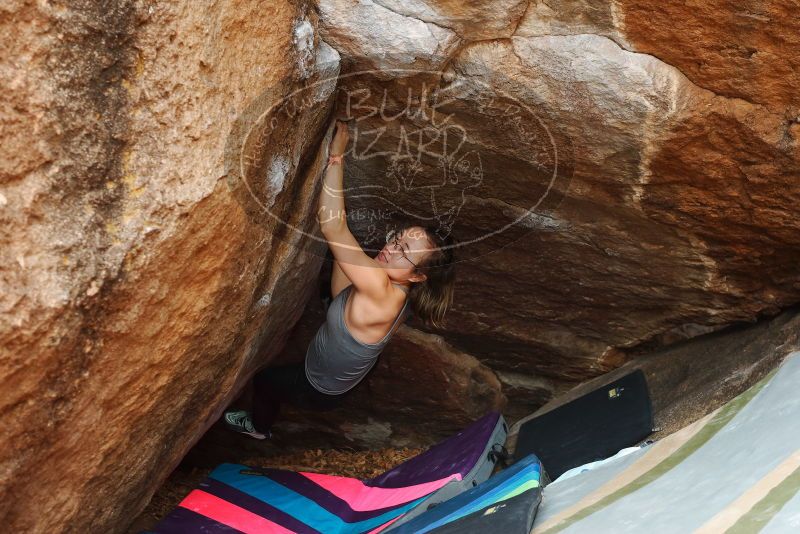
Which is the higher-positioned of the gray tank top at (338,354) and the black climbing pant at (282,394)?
the gray tank top at (338,354)

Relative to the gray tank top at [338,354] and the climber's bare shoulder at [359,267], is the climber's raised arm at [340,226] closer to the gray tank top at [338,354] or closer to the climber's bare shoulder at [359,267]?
the climber's bare shoulder at [359,267]

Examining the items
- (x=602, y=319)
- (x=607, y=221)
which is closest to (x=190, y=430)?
(x=607, y=221)

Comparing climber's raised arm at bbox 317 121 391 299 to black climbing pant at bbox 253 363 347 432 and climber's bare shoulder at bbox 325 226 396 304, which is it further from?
black climbing pant at bbox 253 363 347 432

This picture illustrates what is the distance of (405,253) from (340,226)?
31 cm

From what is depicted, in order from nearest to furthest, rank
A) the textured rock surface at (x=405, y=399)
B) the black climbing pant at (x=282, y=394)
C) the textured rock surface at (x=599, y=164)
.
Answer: the textured rock surface at (x=599, y=164), the black climbing pant at (x=282, y=394), the textured rock surface at (x=405, y=399)

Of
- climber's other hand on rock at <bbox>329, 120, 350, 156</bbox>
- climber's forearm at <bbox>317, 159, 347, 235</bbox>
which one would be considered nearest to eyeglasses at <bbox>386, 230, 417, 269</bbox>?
climber's forearm at <bbox>317, 159, 347, 235</bbox>

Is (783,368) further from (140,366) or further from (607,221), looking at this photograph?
(140,366)

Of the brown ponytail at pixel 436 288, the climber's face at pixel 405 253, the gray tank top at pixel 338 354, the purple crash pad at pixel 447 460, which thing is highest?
the climber's face at pixel 405 253

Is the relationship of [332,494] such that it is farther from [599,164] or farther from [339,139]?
[599,164]

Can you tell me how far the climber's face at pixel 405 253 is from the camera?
3016 millimetres

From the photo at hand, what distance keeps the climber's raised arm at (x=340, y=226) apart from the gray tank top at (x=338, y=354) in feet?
0.75

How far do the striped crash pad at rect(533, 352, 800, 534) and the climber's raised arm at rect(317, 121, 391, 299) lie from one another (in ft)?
2.90

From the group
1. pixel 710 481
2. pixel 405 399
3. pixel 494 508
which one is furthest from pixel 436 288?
pixel 710 481

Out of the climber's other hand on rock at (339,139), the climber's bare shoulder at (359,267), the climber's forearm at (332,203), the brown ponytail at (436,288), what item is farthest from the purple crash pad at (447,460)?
the climber's other hand on rock at (339,139)
